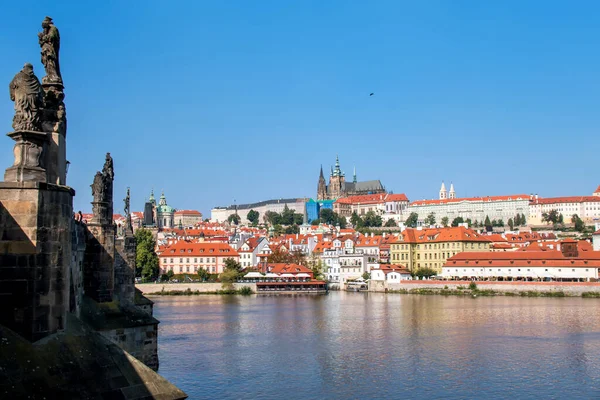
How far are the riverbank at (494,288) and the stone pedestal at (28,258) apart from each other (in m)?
72.7

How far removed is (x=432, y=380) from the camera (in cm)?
2869

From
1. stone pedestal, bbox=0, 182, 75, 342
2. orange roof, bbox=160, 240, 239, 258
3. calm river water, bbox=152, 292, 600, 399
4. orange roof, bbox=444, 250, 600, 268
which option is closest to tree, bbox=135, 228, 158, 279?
orange roof, bbox=160, 240, 239, 258

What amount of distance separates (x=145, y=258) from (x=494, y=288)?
135 ft

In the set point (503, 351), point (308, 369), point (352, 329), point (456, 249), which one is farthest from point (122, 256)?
point (456, 249)

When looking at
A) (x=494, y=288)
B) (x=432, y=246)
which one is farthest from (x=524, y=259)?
(x=432, y=246)

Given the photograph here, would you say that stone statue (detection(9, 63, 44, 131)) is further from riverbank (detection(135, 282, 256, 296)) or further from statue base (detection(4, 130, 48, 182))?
riverbank (detection(135, 282, 256, 296))

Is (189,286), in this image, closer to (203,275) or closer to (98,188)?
(203,275)

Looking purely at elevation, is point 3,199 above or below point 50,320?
above

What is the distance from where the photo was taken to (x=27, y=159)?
11.7 meters

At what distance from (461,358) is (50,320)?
25486 millimetres

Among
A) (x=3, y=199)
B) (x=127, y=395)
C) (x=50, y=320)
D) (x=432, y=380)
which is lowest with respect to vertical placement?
(x=432, y=380)

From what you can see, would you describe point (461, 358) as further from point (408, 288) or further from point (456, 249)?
point (456, 249)

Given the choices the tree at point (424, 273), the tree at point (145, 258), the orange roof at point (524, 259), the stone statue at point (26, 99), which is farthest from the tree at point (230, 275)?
the stone statue at point (26, 99)

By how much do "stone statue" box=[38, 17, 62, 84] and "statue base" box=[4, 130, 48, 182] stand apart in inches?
105
